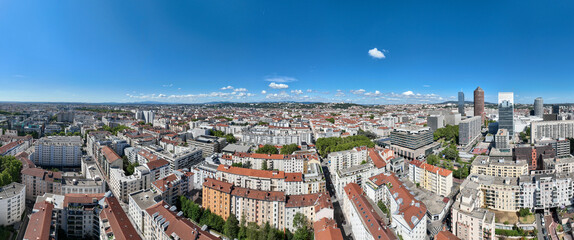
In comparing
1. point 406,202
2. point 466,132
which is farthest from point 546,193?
point 466,132

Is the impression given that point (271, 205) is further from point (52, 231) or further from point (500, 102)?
point (500, 102)

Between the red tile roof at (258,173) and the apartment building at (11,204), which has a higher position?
the red tile roof at (258,173)

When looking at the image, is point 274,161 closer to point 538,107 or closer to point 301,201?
point 301,201

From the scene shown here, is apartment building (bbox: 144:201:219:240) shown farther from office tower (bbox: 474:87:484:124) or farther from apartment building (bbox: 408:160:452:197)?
office tower (bbox: 474:87:484:124)

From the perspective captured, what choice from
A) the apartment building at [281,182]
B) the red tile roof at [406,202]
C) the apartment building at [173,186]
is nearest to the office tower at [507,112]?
the red tile roof at [406,202]

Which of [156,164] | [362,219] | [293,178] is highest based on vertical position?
[156,164]

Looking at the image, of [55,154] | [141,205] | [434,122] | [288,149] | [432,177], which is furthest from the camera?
[434,122]

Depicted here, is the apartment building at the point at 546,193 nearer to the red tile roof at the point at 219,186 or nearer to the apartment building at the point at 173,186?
the red tile roof at the point at 219,186
